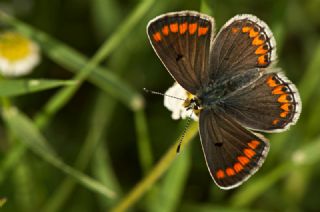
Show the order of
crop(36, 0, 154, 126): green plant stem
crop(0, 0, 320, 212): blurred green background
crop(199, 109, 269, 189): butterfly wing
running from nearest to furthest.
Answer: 1. crop(199, 109, 269, 189): butterfly wing
2. crop(36, 0, 154, 126): green plant stem
3. crop(0, 0, 320, 212): blurred green background

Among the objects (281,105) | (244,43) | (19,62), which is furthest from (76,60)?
(281,105)

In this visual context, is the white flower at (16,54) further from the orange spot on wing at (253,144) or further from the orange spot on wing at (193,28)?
the orange spot on wing at (253,144)

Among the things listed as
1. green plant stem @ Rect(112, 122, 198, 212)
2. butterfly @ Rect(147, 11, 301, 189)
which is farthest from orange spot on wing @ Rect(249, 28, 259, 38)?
green plant stem @ Rect(112, 122, 198, 212)

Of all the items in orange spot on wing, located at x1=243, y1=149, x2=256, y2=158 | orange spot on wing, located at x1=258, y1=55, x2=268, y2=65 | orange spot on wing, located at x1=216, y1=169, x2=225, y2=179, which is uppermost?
orange spot on wing, located at x1=258, y1=55, x2=268, y2=65

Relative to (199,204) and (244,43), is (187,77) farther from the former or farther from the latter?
(199,204)

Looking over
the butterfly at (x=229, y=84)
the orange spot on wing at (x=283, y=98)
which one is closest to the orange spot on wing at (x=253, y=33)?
the butterfly at (x=229, y=84)

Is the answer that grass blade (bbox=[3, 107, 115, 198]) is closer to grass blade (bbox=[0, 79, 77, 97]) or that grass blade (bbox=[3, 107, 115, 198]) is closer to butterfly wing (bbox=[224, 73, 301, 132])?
grass blade (bbox=[0, 79, 77, 97])
